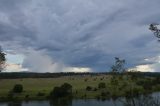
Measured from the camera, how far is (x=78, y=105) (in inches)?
4286

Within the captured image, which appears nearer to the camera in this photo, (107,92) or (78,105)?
(78,105)

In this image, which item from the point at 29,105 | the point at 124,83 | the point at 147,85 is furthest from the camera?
the point at 29,105

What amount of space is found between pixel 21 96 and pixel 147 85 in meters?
128

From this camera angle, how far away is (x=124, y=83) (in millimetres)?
31984

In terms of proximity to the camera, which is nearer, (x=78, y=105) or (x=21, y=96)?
(x=78, y=105)

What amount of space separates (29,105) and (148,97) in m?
102

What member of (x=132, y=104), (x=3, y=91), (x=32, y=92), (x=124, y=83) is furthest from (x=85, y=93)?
(x=132, y=104)

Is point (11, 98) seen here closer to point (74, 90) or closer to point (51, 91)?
point (51, 91)

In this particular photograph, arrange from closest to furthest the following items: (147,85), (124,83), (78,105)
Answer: (147,85), (124,83), (78,105)

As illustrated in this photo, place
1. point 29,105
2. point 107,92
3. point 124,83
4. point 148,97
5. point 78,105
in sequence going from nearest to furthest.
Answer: point 148,97 → point 124,83 → point 78,105 → point 29,105 → point 107,92

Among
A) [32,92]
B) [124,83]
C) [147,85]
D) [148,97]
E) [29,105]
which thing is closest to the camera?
[148,97]

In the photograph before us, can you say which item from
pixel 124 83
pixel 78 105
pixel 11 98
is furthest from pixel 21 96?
pixel 124 83

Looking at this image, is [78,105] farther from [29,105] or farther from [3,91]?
[3,91]

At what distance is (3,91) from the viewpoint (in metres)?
161
